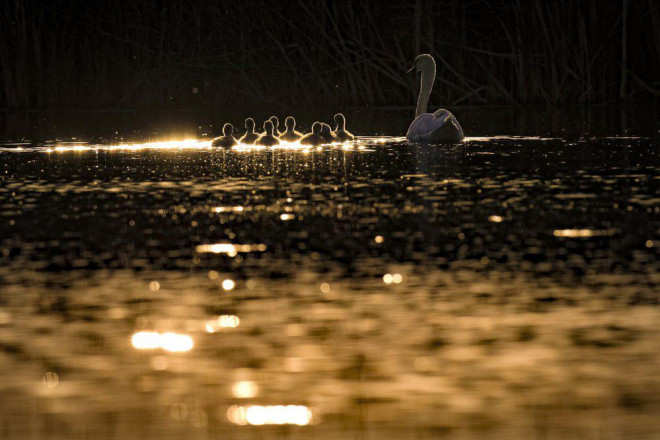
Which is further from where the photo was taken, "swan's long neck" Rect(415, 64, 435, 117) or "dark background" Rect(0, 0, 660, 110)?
"dark background" Rect(0, 0, 660, 110)

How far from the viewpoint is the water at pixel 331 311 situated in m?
4.16

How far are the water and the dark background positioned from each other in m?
23.1

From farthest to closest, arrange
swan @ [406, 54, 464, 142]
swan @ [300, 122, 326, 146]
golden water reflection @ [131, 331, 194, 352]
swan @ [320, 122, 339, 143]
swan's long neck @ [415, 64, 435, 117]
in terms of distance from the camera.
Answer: swan's long neck @ [415, 64, 435, 117], swan @ [320, 122, 339, 143], swan @ [300, 122, 326, 146], swan @ [406, 54, 464, 142], golden water reflection @ [131, 331, 194, 352]

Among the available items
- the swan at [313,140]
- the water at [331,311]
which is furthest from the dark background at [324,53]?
the water at [331,311]

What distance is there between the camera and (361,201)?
10.1 meters

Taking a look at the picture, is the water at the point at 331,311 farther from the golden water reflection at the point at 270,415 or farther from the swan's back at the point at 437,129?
the swan's back at the point at 437,129

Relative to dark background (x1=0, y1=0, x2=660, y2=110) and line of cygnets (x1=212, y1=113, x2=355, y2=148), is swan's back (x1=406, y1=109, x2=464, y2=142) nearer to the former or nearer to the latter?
line of cygnets (x1=212, y1=113, x2=355, y2=148)

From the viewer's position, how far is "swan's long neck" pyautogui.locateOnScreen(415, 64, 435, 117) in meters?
20.1

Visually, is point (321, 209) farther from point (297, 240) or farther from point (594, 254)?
point (594, 254)

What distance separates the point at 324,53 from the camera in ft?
118

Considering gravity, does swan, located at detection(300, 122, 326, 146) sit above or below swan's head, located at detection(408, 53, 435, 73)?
below

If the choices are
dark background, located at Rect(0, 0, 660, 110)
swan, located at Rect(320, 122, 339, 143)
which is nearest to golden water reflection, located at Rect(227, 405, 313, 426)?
swan, located at Rect(320, 122, 339, 143)

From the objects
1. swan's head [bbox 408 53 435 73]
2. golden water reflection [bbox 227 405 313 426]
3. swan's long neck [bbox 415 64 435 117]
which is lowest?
golden water reflection [bbox 227 405 313 426]

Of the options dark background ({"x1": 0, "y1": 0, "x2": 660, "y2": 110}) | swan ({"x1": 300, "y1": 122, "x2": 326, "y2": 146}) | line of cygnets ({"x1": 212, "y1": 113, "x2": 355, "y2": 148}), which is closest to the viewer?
line of cygnets ({"x1": 212, "y1": 113, "x2": 355, "y2": 148})
